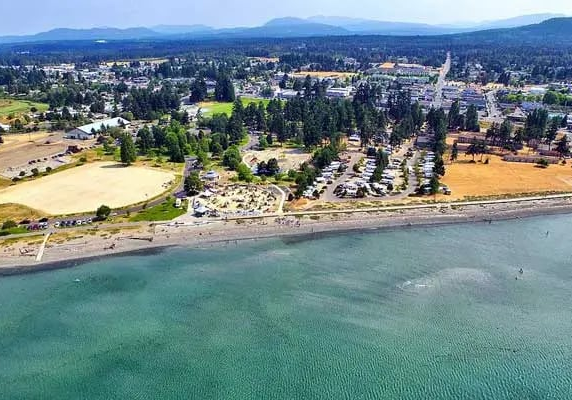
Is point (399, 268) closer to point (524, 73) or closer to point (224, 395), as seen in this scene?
point (224, 395)

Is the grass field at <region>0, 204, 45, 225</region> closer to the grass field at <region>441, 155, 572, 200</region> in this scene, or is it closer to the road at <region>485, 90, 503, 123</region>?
the grass field at <region>441, 155, 572, 200</region>

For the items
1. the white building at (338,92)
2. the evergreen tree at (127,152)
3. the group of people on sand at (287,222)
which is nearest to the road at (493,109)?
the white building at (338,92)

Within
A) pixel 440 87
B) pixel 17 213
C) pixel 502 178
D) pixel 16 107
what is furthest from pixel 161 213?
pixel 440 87

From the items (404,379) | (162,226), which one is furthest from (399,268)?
(162,226)

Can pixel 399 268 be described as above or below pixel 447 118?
below

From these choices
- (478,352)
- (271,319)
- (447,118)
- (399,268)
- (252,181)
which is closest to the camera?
(478,352)

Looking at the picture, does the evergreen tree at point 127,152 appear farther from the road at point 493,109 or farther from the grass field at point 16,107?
the road at point 493,109
